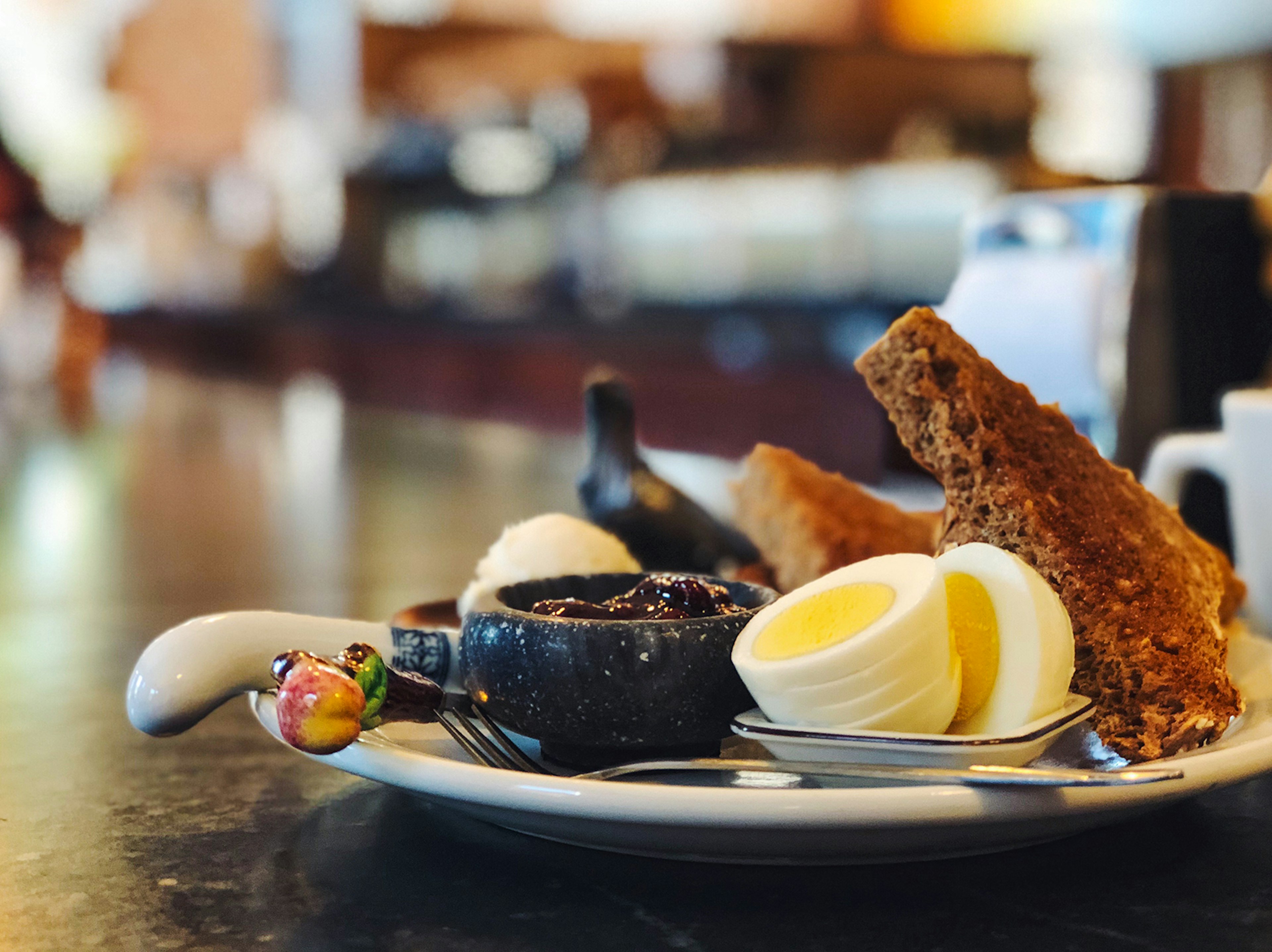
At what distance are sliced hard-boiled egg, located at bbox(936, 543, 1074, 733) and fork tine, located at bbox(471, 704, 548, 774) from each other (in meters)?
0.19

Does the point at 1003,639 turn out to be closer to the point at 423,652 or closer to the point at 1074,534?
the point at 1074,534

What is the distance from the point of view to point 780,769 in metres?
0.52

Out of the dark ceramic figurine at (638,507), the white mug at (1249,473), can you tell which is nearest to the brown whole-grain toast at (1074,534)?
the white mug at (1249,473)

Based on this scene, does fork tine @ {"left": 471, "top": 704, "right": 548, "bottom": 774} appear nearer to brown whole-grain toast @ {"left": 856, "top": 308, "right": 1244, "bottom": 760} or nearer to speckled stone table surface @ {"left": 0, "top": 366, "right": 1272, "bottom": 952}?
speckled stone table surface @ {"left": 0, "top": 366, "right": 1272, "bottom": 952}

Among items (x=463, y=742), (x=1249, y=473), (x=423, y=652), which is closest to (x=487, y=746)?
(x=463, y=742)

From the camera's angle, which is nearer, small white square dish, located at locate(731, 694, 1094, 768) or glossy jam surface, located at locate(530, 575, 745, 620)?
small white square dish, located at locate(731, 694, 1094, 768)

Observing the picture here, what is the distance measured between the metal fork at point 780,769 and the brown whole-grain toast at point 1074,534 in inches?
4.4

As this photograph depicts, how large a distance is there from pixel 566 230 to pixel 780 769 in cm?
806

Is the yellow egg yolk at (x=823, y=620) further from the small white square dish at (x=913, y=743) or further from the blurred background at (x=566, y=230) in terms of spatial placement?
the blurred background at (x=566, y=230)

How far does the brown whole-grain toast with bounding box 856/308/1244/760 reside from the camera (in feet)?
1.95

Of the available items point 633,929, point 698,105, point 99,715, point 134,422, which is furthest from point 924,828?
point 698,105

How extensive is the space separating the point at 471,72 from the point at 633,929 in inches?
321

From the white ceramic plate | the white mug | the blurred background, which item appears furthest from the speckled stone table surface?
the blurred background

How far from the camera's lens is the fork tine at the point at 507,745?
578 mm
